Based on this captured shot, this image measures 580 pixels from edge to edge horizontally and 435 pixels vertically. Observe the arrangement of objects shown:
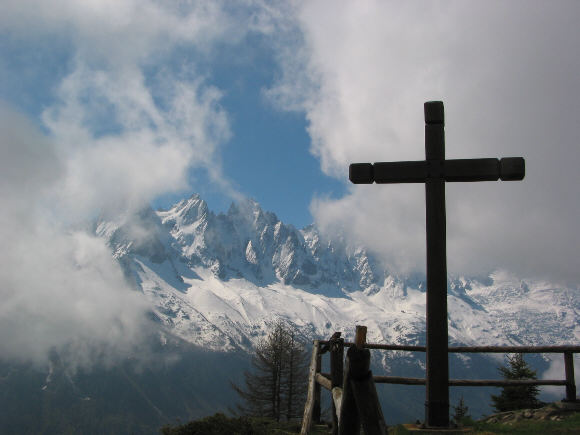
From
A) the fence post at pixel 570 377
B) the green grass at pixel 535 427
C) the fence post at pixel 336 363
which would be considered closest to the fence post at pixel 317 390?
the fence post at pixel 336 363

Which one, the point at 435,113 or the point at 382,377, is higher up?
the point at 435,113

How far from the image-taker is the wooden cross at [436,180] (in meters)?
6.59

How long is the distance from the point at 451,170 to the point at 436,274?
147cm

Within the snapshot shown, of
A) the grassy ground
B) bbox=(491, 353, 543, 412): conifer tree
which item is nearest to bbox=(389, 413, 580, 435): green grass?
the grassy ground

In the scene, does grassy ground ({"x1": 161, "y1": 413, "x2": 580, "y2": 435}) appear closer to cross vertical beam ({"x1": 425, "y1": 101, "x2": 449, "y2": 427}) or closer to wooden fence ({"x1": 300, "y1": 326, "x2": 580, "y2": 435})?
wooden fence ({"x1": 300, "y1": 326, "x2": 580, "y2": 435})

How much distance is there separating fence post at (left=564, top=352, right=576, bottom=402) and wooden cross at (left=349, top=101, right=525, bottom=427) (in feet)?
15.2

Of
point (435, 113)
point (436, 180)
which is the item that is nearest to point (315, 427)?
point (436, 180)

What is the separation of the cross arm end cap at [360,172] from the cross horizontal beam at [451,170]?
15 mm

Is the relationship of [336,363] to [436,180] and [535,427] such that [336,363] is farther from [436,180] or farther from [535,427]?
[535,427]

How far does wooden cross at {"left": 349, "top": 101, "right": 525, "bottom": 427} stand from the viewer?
6.59 m

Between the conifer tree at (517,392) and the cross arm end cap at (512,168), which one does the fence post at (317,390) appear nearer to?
the cross arm end cap at (512,168)

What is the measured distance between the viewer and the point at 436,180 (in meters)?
7.06

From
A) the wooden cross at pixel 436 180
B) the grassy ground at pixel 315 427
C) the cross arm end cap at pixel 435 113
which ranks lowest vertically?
the grassy ground at pixel 315 427

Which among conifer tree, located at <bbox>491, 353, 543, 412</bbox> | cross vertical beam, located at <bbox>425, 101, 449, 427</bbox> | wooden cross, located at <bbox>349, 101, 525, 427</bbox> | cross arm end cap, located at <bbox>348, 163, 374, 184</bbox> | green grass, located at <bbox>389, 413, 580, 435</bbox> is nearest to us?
cross vertical beam, located at <bbox>425, 101, 449, 427</bbox>
